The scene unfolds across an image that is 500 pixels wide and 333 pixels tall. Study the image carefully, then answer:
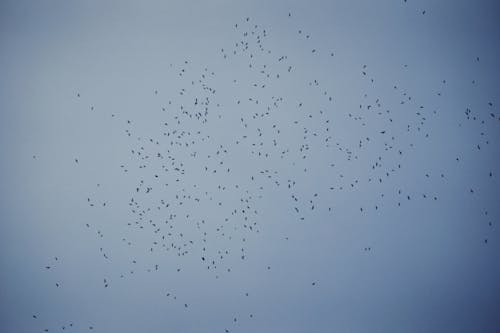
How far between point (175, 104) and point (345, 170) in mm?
805

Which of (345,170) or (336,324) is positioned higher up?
(345,170)

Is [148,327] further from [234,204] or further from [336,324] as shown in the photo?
[336,324]

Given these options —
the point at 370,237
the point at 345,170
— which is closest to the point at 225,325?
the point at 370,237

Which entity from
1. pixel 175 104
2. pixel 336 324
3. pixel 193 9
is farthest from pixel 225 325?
pixel 193 9

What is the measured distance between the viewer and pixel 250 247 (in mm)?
1686

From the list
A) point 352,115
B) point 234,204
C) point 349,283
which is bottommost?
point 349,283

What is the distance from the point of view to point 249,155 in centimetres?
169

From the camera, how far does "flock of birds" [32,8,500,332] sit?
5.47 ft

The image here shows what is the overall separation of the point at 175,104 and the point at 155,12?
0.41 m

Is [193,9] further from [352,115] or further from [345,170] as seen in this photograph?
[345,170]

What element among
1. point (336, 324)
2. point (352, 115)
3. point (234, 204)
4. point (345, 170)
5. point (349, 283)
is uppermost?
point (352, 115)

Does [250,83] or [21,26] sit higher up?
[21,26]

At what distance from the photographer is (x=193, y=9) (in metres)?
1.67

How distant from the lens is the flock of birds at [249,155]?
1.67 m
